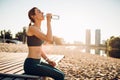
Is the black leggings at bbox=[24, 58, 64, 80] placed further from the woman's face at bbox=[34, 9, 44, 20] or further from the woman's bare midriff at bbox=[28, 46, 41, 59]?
the woman's face at bbox=[34, 9, 44, 20]

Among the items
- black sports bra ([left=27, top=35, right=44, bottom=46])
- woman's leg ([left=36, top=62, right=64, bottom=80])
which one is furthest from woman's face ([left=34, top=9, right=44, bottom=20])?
woman's leg ([left=36, top=62, right=64, bottom=80])

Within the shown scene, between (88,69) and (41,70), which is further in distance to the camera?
(88,69)

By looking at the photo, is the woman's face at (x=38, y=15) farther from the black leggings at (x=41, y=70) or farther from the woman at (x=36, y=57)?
the black leggings at (x=41, y=70)

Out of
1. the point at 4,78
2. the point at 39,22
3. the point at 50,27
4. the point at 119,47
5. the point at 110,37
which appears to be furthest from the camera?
the point at 110,37

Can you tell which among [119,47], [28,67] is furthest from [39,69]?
[119,47]

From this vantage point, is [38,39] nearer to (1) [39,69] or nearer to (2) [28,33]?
(2) [28,33]

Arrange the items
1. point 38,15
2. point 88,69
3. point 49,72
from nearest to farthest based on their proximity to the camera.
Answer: point 49,72
point 38,15
point 88,69

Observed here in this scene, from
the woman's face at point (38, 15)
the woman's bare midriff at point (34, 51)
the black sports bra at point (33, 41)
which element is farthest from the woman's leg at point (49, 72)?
the woman's face at point (38, 15)

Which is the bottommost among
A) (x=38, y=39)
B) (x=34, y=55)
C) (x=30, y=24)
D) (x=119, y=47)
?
(x=119, y=47)

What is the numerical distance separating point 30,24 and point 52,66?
97 cm

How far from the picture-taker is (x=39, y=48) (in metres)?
4.12

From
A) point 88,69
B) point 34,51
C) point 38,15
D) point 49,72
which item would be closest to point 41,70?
point 49,72

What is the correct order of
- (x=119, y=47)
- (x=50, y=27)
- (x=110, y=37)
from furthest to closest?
(x=110, y=37)
(x=119, y=47)
(x=50, y=27)

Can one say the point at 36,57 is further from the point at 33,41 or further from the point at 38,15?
the point at 38,15
